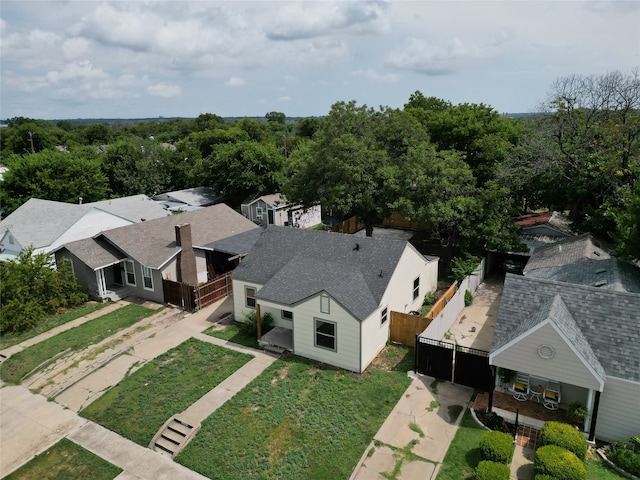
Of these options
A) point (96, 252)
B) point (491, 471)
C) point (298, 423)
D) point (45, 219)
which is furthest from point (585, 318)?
point (45, 219)

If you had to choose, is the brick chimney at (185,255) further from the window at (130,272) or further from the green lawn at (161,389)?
the green lawn at (161,389)

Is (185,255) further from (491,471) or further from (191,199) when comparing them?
(191,199)

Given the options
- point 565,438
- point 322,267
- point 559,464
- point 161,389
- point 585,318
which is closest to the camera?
point 559,464

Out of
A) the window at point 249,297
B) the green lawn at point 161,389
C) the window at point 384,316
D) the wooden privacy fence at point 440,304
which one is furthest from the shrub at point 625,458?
the window at point 249,297

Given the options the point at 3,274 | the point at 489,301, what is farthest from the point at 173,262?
the point at 489,301

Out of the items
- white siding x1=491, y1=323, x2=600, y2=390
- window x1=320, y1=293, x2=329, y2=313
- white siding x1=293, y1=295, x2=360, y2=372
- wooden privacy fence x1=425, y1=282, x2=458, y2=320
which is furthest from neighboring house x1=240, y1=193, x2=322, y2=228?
white siding x1=491, y1=323, x2=600, y2=390

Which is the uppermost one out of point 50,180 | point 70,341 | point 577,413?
point 50,180
